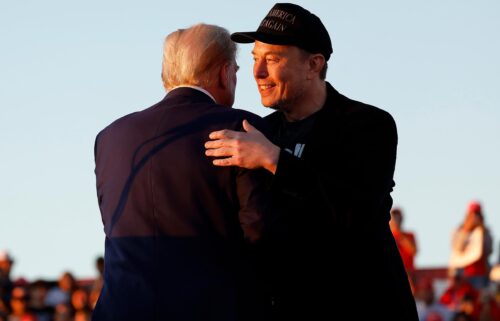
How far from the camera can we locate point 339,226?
193 inches

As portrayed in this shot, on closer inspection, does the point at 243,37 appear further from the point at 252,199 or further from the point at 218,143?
the point at 252,199

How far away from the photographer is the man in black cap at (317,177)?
189 inches

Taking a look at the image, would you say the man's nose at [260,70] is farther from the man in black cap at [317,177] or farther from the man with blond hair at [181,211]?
the man with blond hair at [181,211]

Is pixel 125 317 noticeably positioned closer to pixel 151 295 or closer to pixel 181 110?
pixel 151 295

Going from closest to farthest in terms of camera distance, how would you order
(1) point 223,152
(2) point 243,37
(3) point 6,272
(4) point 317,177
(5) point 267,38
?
(1) point 223,152 → (4) point 317,177 → (2) point 243,37 → (5) point 267,38 → (3) point 6,272

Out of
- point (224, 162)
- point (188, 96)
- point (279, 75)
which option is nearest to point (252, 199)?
point (224, 162)

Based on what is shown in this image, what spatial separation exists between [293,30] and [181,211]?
959mm

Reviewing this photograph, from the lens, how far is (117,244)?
193 inches

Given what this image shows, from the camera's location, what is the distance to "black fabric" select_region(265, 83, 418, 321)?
190 inches

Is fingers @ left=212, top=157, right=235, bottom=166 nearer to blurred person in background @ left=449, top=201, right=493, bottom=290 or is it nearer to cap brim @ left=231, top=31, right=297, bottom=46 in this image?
cap brim @ left=231, top=31, right=297, bottom=46

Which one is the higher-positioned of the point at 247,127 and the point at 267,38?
the point at 267,38

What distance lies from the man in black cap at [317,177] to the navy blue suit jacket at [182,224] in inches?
3.5

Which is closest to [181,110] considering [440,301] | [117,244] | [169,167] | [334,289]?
[169,167]

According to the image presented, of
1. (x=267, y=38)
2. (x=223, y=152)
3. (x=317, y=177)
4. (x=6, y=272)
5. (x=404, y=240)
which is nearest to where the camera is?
(x=223, y=152)
